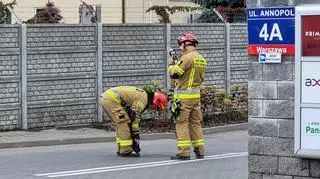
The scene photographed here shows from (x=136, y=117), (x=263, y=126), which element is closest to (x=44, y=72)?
(x=136, y=117)

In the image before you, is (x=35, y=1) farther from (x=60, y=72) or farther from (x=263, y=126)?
(x=263, y=126)

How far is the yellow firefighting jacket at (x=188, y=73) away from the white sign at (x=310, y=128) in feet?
17.2

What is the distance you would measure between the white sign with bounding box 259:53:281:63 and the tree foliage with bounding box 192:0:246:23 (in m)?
14.5

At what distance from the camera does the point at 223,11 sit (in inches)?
904

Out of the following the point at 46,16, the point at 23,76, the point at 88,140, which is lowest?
the point at 88,140

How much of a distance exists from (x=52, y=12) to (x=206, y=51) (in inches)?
173

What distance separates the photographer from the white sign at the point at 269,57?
6.68 m

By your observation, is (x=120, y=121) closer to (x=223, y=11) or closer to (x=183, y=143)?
(x=183, y=143)

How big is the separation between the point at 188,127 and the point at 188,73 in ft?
2.99

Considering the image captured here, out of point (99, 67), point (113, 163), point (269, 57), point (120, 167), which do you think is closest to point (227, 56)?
point (99, 67)

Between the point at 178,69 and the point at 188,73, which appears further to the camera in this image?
the point at 188,73

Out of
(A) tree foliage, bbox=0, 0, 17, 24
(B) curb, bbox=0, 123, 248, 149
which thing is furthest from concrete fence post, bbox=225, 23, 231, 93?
(A) tree foliage, bbox=0, 0, 17, 24

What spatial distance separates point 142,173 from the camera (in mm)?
10273

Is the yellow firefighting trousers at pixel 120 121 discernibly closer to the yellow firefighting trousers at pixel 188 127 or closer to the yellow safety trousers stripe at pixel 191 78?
the yellow firefighting trousers at pixel 188 127
